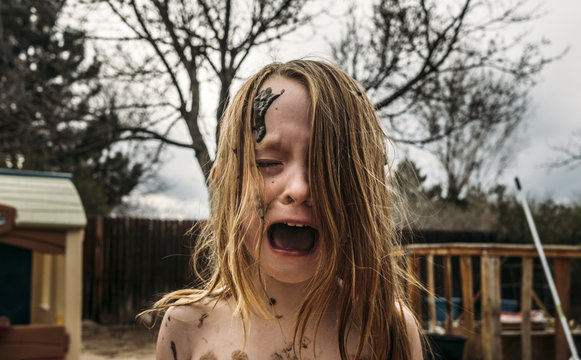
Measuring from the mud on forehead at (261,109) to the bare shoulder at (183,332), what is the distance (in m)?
0.40

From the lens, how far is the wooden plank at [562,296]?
5690mm

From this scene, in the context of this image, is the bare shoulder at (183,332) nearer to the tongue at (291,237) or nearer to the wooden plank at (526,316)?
the tongue at (291,237)

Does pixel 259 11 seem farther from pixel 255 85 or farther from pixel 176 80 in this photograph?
pixel 255 85

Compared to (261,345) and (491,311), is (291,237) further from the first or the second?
(491,311)

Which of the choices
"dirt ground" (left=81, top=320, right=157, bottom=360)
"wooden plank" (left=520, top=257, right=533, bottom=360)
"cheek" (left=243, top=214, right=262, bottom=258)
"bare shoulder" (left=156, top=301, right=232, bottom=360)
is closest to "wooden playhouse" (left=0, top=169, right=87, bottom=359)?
"bare shoulder" (left=156, top=301, right=232, bottom=360)

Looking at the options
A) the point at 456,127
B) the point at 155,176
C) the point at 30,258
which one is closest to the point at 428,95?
the point at 456,127

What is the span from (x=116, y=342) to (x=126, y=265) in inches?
95.2

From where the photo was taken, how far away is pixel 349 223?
41.8 inches

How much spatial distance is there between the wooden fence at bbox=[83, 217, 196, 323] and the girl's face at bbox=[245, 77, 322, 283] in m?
9.35

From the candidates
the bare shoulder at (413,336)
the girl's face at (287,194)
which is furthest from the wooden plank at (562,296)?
the girl's face at (287,194)

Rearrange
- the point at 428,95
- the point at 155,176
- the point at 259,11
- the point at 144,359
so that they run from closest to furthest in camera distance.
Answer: the point at 259,11 → the point at 428,95 → the point at 144,359 → the point at 155,176

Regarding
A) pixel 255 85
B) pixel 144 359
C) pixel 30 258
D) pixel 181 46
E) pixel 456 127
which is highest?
pixel 181 46

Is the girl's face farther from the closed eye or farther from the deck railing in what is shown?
the deck railing

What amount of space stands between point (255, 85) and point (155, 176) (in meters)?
14.0
